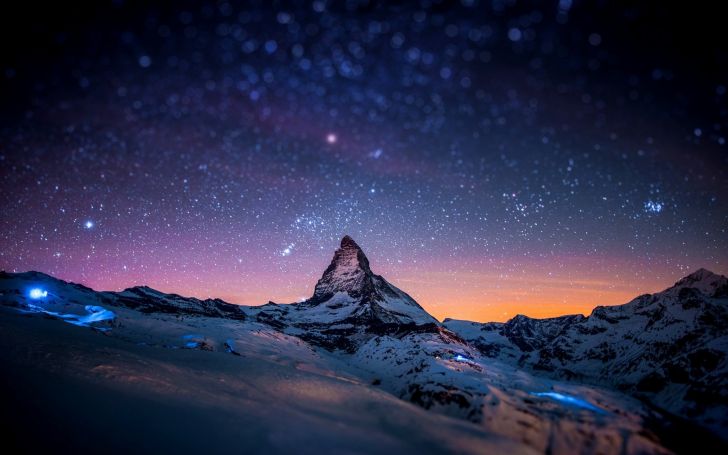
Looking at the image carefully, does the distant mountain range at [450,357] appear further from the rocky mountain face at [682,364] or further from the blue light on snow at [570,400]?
the rocky mountain face at [682,364]

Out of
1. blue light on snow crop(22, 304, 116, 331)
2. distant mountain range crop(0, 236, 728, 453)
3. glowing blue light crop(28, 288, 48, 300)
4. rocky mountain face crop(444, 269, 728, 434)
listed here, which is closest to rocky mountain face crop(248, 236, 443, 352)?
distant mountain range crop(0, 236, 728, 453)

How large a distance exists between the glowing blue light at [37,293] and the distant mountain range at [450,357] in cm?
72

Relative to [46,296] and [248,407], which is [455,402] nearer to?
[248,407]

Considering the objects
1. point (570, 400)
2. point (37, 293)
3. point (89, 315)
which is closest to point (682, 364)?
point (570, 400)

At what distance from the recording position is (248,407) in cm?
1902

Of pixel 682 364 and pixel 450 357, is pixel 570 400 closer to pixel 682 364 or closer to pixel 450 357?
pixel 450 357

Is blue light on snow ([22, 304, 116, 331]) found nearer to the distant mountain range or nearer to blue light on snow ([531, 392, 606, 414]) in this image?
the distant mountain range

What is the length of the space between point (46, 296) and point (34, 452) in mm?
116925

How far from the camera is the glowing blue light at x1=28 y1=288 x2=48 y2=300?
91.1 m

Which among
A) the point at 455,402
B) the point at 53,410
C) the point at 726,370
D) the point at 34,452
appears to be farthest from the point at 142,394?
the point at 726,370

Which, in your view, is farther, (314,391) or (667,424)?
(667,424)

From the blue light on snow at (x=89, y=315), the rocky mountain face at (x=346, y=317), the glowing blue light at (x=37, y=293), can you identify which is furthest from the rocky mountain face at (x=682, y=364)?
the glowing blue light at (x=37, y=293)

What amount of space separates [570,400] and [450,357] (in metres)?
30.2

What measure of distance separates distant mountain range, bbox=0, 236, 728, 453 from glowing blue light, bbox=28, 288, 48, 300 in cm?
72
